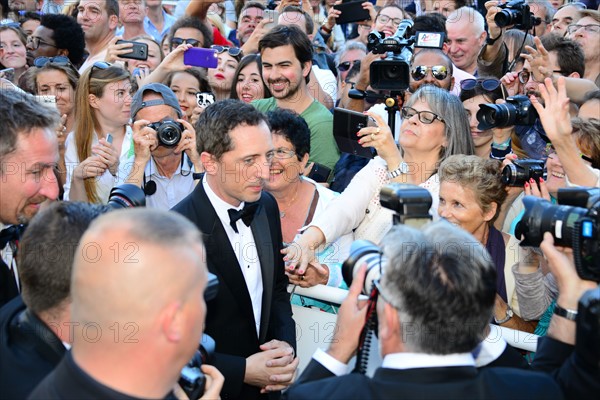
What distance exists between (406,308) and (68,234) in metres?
1.12

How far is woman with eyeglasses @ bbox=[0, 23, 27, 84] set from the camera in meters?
6.83

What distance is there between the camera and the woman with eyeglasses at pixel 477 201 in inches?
148

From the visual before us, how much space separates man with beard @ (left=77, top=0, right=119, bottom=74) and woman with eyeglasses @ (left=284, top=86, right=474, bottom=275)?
398 cm

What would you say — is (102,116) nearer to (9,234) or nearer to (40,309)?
(9,234)

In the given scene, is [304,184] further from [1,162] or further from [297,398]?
[297,398]

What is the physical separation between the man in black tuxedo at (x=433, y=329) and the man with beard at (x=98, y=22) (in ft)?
18.4

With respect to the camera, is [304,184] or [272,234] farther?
[304,184]

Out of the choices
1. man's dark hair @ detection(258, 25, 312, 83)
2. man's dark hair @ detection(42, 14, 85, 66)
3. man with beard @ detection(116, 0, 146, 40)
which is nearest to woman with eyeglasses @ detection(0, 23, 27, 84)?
man's dark hair @ detection(42, 14, 85, 66)

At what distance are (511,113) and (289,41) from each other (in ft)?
7.06

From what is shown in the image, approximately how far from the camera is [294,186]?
14.7 feet

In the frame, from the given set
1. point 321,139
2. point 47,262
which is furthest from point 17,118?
point 321,139

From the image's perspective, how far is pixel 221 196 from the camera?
3.61 metres

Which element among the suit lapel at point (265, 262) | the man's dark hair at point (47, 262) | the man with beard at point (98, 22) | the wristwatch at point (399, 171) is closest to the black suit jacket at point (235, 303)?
the suit lapel at point (265, 262)

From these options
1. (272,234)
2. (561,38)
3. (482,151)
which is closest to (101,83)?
(272,234)
